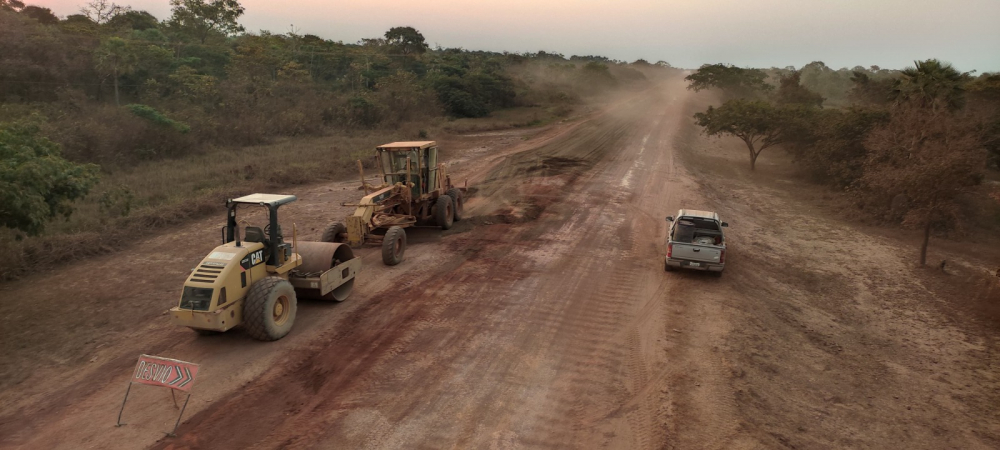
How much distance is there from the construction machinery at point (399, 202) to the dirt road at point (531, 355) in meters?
0.61

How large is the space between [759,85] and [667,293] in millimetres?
54257

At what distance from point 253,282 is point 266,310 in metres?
0.64

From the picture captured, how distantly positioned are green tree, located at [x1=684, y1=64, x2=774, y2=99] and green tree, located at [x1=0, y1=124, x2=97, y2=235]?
5599 centimetres

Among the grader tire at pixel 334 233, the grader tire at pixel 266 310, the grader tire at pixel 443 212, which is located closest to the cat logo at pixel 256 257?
the grader tire at pixel 266 310

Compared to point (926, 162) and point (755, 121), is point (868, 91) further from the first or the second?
point (926, 162)

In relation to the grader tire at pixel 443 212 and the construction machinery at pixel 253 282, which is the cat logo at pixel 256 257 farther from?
the grader tire at pixel 443 212

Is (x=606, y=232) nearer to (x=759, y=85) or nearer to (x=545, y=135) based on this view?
(x=545, y=135)

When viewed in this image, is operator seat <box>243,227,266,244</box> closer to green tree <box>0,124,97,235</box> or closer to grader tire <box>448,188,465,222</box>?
green tree <box>0,124,97,235</box>

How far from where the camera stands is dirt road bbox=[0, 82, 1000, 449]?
7348mm

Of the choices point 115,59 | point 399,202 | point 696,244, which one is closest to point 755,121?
point 696,244

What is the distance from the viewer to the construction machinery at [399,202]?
13.4m

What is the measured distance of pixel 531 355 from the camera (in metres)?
9.38

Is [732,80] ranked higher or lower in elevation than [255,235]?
higher

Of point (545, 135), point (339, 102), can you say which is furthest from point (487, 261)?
point (339, 102)
